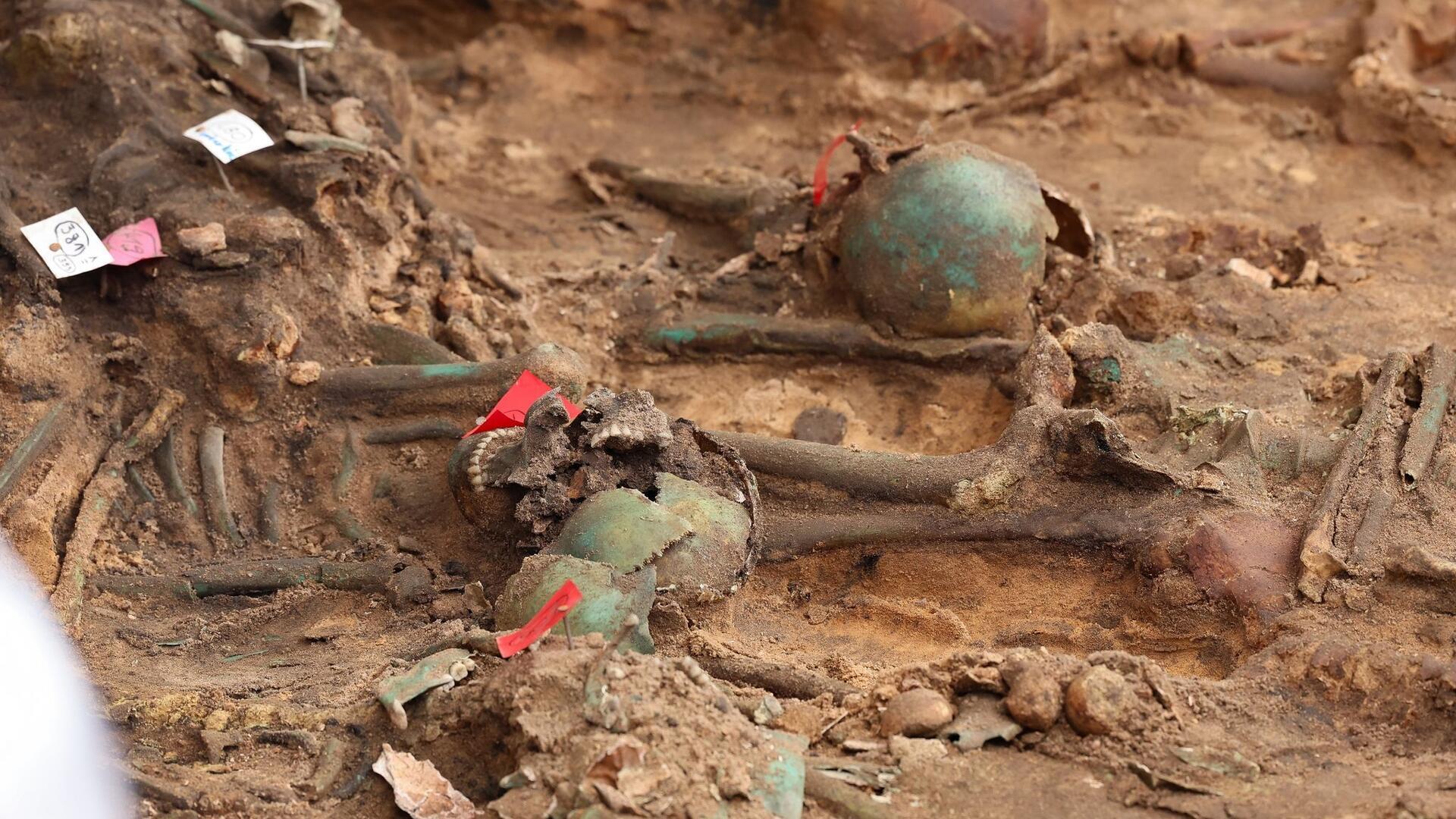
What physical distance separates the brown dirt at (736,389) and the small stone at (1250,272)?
67mm

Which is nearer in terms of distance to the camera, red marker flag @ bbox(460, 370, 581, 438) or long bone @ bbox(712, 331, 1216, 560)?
long bone @ bbox(712, 331, 1216, 560)

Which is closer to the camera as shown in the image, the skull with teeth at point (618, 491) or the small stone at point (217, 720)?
the small stone at point (217, 720)

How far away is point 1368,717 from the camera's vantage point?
3654mm

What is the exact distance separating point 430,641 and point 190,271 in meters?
1.70

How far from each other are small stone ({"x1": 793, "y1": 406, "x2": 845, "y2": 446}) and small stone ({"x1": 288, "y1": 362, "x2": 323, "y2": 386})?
1.65 m

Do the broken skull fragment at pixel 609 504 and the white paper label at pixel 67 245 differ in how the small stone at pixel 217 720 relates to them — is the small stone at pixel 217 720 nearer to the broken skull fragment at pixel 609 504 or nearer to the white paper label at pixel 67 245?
the broken skull fragment at pixel 609 504

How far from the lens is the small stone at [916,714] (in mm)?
3631

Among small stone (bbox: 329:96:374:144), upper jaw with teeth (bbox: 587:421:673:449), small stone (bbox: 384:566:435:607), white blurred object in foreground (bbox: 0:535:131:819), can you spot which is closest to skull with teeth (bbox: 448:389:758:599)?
upper jaw with teeth (bbox: 587:421:673:449)

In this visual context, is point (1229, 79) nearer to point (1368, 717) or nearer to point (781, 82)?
point (781, 82)

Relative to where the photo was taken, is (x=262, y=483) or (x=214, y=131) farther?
(x=214, y=131)

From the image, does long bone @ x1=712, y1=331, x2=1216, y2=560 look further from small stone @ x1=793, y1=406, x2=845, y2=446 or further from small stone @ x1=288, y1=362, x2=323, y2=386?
small stone @ x1=288, y1=362, x2=323, y2=386

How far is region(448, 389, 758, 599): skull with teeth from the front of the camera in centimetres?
410

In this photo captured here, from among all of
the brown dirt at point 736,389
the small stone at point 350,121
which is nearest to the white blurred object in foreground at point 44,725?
the brown dirt at point 736,389

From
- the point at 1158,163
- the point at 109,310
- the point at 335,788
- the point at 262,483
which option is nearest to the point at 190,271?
the point at 109,310
